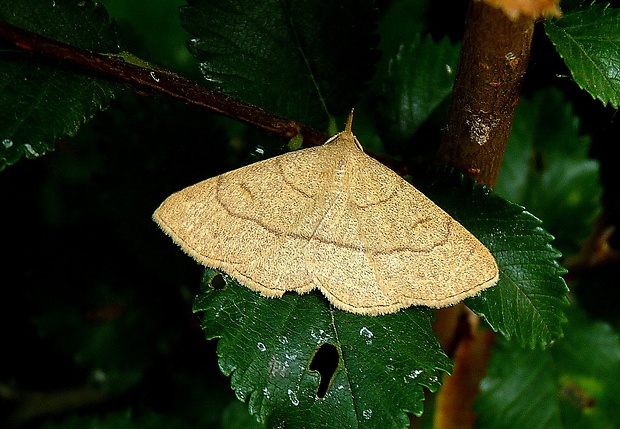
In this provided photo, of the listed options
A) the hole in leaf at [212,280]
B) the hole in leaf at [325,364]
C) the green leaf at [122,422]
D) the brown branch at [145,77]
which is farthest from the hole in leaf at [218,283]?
the green leaf at [122,422]

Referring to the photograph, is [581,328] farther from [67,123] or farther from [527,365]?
[67,123]

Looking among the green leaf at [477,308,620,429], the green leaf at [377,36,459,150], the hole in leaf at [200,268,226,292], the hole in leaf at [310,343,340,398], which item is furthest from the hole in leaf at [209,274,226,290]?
the green leaf at [477,308,620,429]

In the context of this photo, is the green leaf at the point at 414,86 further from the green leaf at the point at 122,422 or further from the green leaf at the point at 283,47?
the green leaf at the point at 122,422

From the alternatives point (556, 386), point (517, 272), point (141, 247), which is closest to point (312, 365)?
point (517, 272)

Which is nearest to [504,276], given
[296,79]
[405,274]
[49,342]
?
[405,274]

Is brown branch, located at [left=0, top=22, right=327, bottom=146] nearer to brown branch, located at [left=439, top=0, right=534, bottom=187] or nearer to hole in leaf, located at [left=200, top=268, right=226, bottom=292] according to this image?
hole in leaf, located at [left=200, top=268, right=226, bottom=292]

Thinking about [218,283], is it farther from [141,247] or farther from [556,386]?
[556,386]
